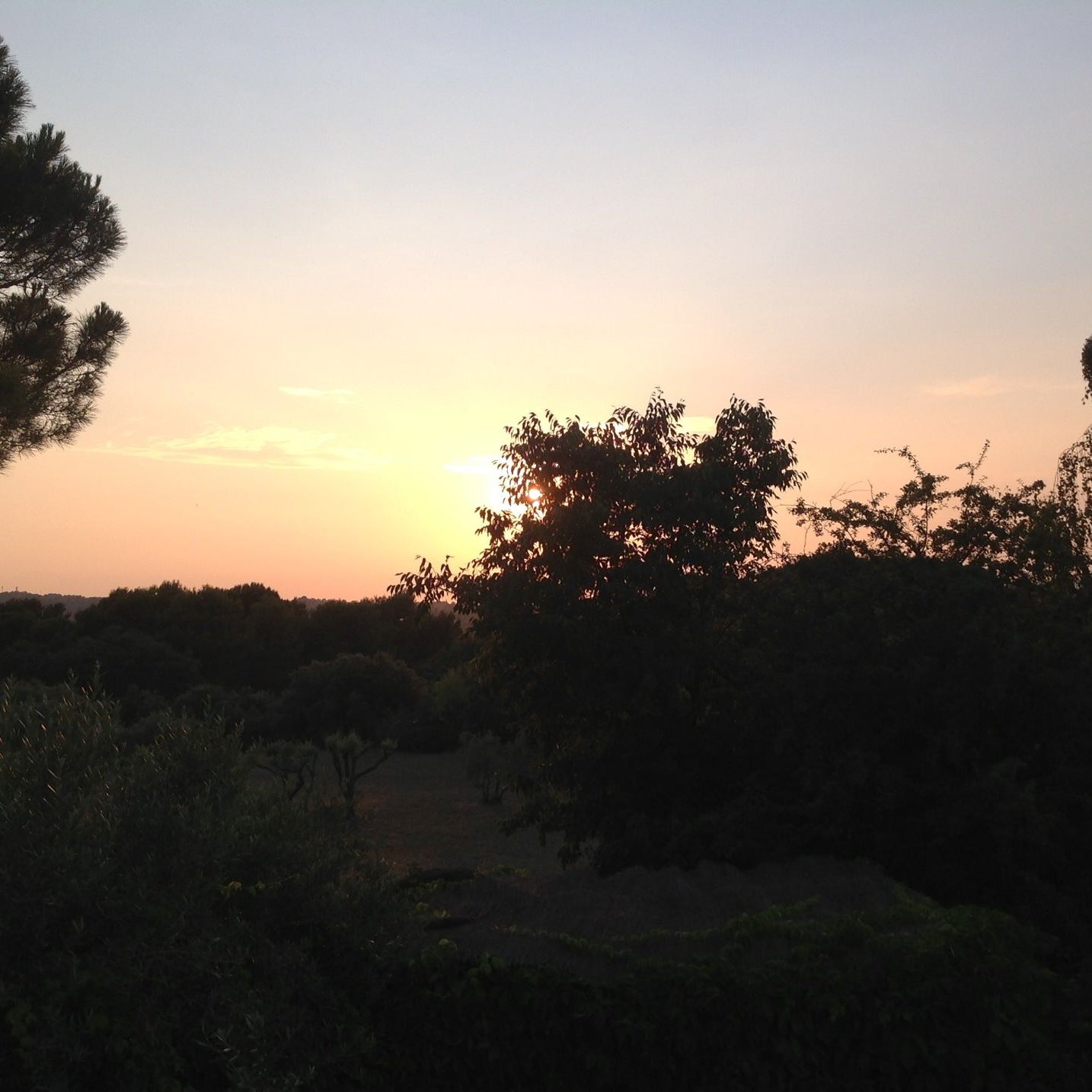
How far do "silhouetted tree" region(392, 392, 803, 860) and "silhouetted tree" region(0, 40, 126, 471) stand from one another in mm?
12461

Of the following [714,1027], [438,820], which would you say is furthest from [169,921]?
[438,820]

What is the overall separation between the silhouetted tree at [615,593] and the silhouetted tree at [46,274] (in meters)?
12.5

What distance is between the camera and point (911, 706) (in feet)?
29.7

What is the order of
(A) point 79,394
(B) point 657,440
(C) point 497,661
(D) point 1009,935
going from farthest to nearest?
1. (A) point 79,394
2. (B) point 657,440
3. (C) point 497,661
4. (D) point 1009,935

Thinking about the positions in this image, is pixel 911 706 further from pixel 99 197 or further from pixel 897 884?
pixel 99 197

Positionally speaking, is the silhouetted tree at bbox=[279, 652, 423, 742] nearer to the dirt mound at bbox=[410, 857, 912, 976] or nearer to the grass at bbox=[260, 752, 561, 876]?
the grass at bbox=[260, 752, 561, 876]

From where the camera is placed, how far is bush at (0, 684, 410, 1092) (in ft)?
17.0

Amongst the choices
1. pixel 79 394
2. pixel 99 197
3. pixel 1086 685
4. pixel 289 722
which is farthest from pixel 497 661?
pixel 289 722

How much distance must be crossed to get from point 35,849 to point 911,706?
6.79m

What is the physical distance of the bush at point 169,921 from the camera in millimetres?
5188

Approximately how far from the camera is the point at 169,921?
5398mm

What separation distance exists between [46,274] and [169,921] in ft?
62.4

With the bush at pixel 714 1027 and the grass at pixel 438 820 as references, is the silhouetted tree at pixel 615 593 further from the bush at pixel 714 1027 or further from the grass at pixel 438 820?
the bush at pixel 714 1027

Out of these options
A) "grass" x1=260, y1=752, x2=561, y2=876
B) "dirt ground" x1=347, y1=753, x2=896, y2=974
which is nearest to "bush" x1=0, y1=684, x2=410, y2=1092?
"dirt ground" x1=347, y1=753, x2=896, y2=974
